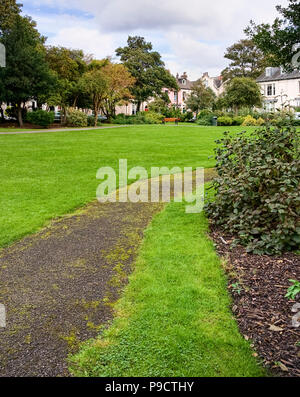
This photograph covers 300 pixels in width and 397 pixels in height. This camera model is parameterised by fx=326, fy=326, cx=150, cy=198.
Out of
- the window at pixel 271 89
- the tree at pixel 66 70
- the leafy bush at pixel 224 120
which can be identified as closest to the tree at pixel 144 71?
the tree at pixel 66 70

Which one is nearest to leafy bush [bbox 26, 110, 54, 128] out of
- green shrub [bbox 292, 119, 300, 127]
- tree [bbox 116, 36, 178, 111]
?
tree [bbox 116, 36, 178, 111]

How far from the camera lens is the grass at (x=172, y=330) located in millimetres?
2295

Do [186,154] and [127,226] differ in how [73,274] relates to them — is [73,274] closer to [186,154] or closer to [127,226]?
[127,226]

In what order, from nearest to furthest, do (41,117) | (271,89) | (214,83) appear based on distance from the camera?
(41,117)
(271,89)
(214,83)

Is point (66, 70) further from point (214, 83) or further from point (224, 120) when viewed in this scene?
point (214, 83)

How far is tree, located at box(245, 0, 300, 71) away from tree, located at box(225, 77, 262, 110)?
113ft

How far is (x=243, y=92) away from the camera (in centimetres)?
4081

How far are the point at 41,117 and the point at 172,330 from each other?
27196mm

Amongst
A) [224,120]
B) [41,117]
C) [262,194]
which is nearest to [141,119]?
[224,120]

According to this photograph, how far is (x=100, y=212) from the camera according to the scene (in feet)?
19.3

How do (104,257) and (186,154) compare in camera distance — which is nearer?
(104,257)

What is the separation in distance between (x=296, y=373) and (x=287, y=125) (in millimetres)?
3736

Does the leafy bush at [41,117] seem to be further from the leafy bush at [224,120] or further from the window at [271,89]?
the window at [271,89]
